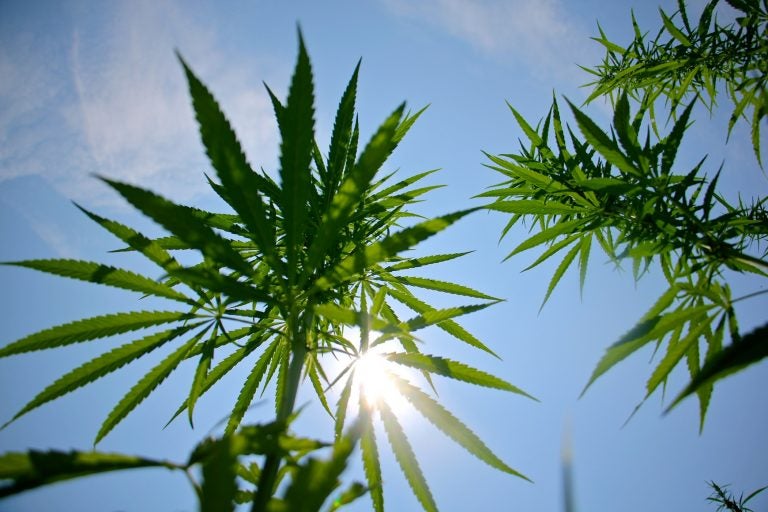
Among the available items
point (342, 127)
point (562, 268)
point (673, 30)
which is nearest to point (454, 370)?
point (342, 127)

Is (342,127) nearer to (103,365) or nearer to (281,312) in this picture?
(281,312)

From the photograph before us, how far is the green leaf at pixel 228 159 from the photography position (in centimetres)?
71

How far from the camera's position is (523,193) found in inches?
90.6

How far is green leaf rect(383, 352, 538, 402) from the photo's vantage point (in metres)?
0.94

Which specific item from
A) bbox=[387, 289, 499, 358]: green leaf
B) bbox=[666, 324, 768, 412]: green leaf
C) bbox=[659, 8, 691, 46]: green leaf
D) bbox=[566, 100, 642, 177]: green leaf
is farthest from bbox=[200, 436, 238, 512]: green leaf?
bbox=[659, 8, 691, 46]: green leaf

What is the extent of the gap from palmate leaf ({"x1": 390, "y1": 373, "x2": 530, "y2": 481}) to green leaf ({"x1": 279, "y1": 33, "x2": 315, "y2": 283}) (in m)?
0.52

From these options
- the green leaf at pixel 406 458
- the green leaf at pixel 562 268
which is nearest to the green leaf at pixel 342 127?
the green leaf at pixel 406 458

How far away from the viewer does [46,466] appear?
20.3 inches

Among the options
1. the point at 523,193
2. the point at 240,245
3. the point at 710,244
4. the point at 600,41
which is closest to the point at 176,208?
the point at 240,245

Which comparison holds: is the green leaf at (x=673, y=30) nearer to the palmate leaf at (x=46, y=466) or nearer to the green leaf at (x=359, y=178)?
the green leaf at (x=359, y=178)

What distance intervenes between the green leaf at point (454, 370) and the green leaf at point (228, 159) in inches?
18.3

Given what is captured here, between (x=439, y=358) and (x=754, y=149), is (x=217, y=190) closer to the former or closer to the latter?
(x=439, y=358)

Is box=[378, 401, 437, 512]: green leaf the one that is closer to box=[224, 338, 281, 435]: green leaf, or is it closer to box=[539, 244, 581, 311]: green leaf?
box=[224, 338, 281, 435]: green leaf

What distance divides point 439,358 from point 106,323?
835mm
